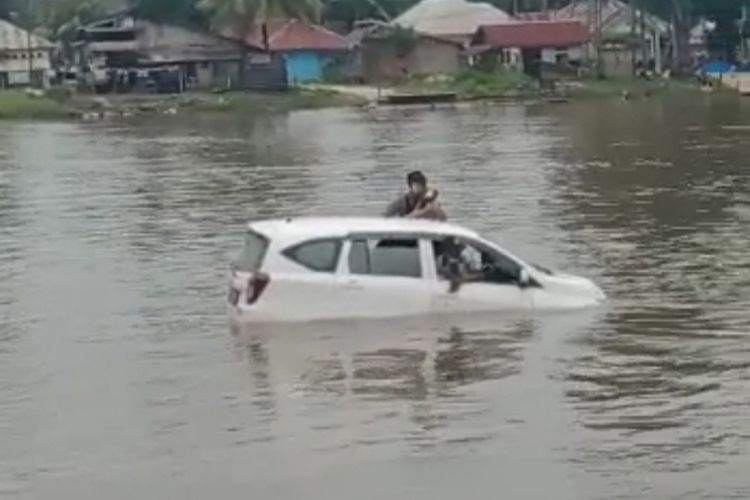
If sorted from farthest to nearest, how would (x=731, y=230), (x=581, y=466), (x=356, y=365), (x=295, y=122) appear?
(x=295, y=122) < (x=731, y=230) < (x=356, y=365) < (x=581, y=466)

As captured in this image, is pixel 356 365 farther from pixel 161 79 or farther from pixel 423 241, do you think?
pixel 161 79

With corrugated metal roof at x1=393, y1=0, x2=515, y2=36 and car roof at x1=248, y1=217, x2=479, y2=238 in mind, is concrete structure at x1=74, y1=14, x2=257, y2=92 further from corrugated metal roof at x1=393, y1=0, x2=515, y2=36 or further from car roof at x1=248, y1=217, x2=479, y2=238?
car roof at x1=248, y1=217, x2=479, y2=238

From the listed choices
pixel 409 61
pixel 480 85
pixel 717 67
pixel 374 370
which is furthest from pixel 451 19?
pixel 374 370

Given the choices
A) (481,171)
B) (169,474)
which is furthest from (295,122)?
(169,474)

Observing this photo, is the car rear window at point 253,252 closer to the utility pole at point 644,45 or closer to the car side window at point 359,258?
the car side window at point 359,258

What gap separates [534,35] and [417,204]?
9258cm

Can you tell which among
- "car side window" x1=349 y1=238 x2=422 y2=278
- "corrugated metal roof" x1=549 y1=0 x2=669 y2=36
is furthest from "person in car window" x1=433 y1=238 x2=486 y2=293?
"corrugated metal roof" x1=549 y1=0 x2=669 y2=36

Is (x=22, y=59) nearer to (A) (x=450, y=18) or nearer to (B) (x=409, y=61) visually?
(B) (x=409, y=61)

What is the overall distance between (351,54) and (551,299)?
93.6 meters

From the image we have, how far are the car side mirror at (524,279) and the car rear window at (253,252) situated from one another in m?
2.62

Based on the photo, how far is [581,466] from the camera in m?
13.0

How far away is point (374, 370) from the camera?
55.3 ft

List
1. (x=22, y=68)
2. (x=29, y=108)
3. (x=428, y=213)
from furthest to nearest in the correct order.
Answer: (x=22, y=68) → (x=29, y=108) → (x=428, y=213)

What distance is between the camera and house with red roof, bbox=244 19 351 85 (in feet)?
355
